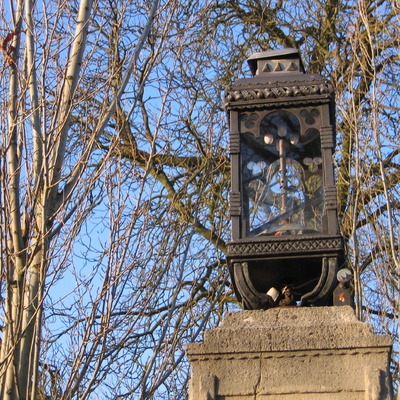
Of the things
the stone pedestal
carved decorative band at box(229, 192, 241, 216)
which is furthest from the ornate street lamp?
the stone pedestal

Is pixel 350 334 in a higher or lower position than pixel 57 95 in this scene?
lower

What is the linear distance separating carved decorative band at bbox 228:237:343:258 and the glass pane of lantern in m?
0.11

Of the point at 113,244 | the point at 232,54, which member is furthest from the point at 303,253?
the point at 232,54

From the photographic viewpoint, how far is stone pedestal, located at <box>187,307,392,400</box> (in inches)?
139

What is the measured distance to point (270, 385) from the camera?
3.60 metres

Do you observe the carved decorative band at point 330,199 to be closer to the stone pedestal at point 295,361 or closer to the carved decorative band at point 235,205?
the carved decorative band at point 235,205

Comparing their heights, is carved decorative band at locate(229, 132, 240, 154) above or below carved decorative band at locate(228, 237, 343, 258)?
above

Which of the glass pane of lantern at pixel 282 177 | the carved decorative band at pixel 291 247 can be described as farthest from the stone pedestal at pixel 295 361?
the glass pane of lantern at pixel 282 177

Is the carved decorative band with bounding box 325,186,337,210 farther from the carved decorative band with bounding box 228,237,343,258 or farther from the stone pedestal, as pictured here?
the stone pedestal

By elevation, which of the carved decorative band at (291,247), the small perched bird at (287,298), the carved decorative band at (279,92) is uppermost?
the carved decorative band at (279,92)

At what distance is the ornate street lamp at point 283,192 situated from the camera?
153 inches

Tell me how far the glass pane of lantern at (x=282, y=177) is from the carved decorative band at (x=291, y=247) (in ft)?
0.35

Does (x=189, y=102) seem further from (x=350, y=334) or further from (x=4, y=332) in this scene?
(x=350, y=334)

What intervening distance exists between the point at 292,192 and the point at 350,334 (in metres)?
0.84
